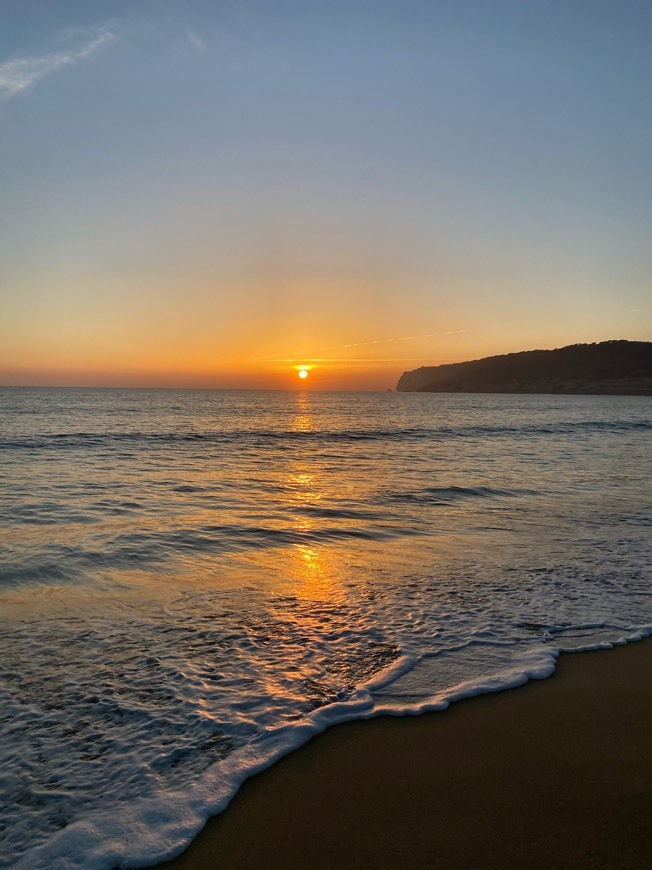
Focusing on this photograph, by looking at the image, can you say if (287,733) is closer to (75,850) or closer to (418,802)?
(418,802)

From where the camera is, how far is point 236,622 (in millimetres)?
5895

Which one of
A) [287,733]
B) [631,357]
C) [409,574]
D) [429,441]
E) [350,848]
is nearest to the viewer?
[350,848]

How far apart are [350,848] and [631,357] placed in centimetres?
18234

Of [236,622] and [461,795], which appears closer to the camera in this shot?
[461,795]

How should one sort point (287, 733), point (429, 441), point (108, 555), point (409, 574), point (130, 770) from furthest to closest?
point (429, 441) < point (108, 555) < point (409, 574) < point (287, 733) < point (130, 770)

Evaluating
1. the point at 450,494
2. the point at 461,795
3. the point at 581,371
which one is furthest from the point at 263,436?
the point at 581,371

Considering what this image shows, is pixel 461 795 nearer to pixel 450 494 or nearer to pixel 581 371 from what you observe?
pixel 450 494

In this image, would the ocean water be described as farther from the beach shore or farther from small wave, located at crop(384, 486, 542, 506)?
the beach shore

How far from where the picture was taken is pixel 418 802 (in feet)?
10.5

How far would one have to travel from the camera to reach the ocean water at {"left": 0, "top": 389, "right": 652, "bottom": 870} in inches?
136

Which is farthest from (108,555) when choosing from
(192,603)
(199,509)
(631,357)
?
(631,357)

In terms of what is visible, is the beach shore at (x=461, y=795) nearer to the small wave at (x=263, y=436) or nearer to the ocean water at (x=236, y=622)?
the ocean water at (x=236, y=622)

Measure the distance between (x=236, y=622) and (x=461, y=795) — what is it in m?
3.13

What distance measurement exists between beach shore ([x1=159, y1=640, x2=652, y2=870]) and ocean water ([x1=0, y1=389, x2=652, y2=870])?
24 centimetres
